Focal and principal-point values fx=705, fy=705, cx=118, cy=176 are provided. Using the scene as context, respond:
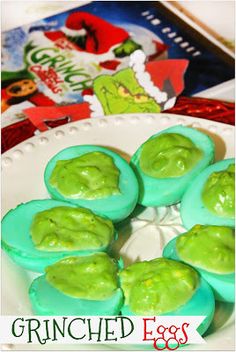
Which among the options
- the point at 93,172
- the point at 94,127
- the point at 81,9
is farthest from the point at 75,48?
the point at 93,172

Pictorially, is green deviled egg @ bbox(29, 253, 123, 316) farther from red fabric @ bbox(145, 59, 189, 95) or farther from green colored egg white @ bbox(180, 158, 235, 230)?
red fabric @ bbox(145, 59, 189, 95)

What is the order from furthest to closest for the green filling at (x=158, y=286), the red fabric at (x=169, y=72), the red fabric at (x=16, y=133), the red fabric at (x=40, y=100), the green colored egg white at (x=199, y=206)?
the red fabric at (x=40, y=100) → the red fabric at (x=169, y=72) → the red fabric at (x=16, y=133) → the green colored egg white at (x=199, y=206) → the green filling at (x=158, y=286)

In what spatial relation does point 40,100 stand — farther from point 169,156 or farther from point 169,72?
point 169,156

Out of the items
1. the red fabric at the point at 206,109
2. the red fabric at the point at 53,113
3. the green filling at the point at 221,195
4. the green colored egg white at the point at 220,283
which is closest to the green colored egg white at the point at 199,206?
the green filling at the point at 221,195

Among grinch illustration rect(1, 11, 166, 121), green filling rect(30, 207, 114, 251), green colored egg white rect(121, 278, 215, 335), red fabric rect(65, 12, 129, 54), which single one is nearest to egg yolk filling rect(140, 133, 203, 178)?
green filling rect(30, 207, 114, 251)

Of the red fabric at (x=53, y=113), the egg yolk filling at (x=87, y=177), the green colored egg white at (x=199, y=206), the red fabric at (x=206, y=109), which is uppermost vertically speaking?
the egg yolk filling at (x=87, y=177)

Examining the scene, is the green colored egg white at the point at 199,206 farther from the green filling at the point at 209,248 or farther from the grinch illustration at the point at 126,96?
the grinch illustration at the point at 126,96

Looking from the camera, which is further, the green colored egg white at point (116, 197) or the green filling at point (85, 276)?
the green colored egg white at point (116, 197)

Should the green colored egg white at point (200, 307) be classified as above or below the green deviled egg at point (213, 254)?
below

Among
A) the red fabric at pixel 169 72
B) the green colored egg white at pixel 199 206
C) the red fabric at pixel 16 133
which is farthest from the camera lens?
the red fabric at pixel 169 72
